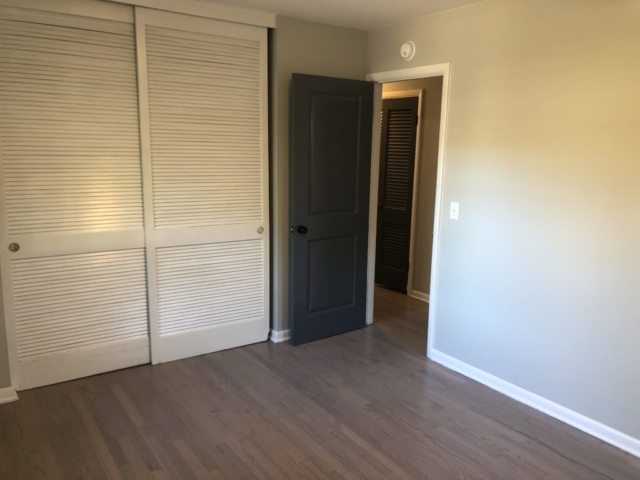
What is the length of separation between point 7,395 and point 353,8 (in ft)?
10.7

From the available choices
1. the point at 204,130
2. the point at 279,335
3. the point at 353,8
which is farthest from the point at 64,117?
the point at 279,335

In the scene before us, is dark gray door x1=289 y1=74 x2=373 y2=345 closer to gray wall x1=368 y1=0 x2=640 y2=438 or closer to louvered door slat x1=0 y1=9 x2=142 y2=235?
gray wall x1=368 y1=0 x2=640 y2=438

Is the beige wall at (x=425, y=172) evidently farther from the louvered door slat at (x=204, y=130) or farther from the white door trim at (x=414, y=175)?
the louvered door slat at (x=204, y=130)

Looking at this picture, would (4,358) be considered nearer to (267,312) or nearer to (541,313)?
(267,312)

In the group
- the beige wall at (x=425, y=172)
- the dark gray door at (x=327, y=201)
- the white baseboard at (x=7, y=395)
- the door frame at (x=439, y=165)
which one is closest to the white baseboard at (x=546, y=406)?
the door frame at (x=439, y=165)

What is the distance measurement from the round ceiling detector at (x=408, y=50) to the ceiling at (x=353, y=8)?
181 mm

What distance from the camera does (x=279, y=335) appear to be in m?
3.80

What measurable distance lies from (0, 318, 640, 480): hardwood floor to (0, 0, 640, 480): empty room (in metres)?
0.02

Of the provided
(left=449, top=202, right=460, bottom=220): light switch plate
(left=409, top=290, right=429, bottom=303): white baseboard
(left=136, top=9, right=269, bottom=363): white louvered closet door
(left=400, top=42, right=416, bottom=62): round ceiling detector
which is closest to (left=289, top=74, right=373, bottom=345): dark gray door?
(left=136, top=9, right=269, bottom=363): white louvered closet door

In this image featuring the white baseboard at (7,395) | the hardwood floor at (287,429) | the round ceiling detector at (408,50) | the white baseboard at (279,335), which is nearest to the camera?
the hardwood floor at (287,429)

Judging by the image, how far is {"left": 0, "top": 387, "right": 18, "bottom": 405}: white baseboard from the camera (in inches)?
111

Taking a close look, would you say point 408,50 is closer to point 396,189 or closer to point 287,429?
point 396,189

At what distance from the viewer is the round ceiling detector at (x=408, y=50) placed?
344 centimetres

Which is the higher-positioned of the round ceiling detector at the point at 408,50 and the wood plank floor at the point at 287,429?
the round ceiling detector at the point at 408,50
